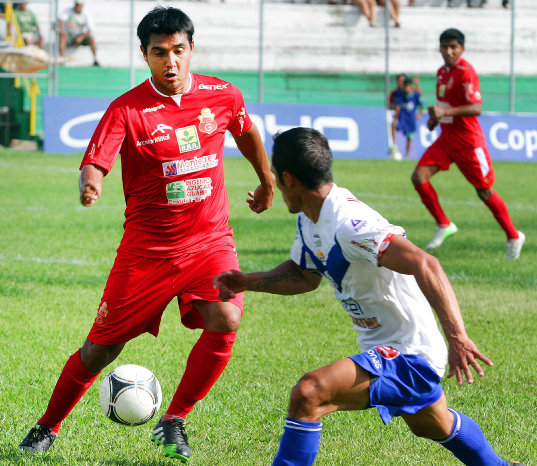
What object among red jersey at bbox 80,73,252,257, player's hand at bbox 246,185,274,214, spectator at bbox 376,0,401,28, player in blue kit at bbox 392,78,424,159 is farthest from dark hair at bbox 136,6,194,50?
spectator at bbox 376,0,401,28

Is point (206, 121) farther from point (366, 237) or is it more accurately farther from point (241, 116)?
point (366, 237)

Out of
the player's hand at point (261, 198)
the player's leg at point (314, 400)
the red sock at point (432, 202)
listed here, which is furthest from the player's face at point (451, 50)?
the player's leg at point (314, 400)

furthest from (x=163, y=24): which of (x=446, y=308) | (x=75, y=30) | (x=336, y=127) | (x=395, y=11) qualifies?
(x=395, y=11)

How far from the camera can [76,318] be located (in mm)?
6590

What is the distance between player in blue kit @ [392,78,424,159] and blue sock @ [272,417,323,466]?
19.5 meters

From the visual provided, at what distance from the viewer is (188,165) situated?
424 centimetres

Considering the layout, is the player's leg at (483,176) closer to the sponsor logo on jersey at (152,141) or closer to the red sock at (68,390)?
the sponsor logo on jersey at (152,141)

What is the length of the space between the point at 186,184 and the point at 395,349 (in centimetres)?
143

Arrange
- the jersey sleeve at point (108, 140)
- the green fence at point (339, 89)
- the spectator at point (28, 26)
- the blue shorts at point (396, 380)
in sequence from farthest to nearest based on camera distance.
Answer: the green fence at point (339, 89) < the spectator at point (28, 26) < the jersey sleeve at point (108, 140) < the blue shorts at point (396, 380)

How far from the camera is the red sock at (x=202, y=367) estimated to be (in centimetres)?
411

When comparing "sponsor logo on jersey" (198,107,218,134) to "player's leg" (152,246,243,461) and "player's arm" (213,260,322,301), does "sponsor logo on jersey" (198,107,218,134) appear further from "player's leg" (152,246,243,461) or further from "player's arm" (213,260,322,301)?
"player's arm" (213,260,322,301)

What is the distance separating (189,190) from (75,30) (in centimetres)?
2151

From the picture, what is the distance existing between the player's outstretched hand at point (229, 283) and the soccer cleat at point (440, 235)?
6.50 metres

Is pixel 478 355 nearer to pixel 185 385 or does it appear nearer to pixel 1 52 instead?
pixel 185 385
